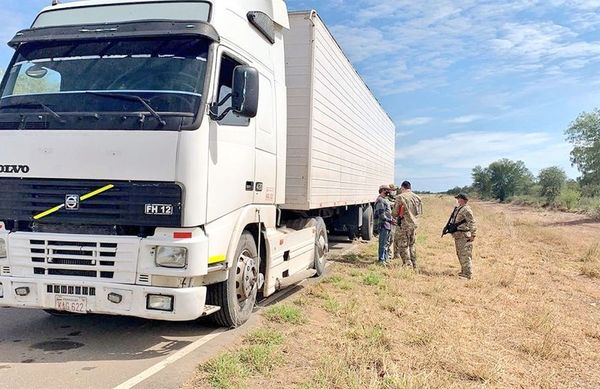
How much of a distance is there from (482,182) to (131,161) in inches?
5220

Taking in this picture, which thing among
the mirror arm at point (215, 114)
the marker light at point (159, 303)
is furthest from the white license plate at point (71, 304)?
the mirror arm at point (215, 114)

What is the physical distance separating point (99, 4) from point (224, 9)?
1.29 meters

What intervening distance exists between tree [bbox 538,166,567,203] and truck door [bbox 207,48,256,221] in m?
78.6

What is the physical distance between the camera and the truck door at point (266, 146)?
5.86 metres

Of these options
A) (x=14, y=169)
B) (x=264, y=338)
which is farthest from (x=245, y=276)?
(x=14, y=169)

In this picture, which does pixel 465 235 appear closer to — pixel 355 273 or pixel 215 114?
pixel 355 273

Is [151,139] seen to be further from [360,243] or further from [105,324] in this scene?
[360,243]

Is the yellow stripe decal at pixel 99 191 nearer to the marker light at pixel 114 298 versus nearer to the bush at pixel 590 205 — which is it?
the marker light at pixel 114 298

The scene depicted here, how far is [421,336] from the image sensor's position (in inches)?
212

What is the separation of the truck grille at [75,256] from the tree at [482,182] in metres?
127

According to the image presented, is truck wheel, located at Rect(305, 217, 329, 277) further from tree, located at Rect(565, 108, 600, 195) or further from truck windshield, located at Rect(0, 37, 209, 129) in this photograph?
tree, located at Rect(565, 108, 600, 195)

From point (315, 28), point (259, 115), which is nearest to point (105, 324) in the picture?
point (259, 115)

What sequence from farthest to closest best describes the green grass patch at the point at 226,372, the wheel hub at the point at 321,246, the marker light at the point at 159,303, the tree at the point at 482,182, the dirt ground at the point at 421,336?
1. the tree at the point at 482,182
2. the wheel hub at the point at 321,246
3. the marker light at the point at 159,303
4. the dirt ground at the point at 421,336
5. the green grass patch at the point at 226,372

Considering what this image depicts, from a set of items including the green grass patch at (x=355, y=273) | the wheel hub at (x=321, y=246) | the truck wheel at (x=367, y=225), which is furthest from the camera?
the truck wheel at (x=367, y=225)
